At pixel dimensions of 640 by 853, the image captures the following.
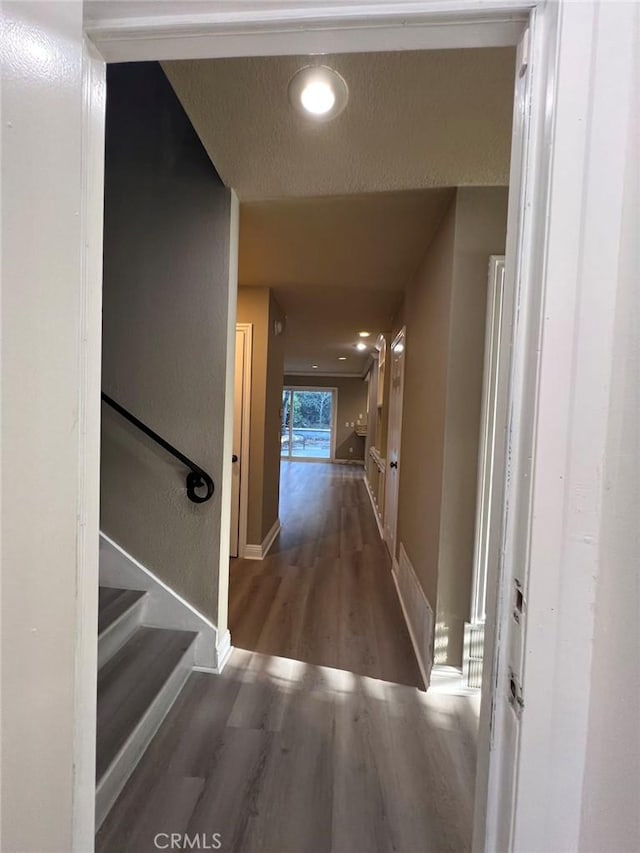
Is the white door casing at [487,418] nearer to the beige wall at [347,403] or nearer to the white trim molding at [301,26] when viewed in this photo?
the white trim molding at [301,26]

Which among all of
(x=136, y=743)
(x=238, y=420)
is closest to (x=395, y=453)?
(x=238, y=420)

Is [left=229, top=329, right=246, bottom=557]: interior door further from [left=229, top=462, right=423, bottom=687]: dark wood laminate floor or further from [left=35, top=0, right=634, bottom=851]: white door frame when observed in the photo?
[left=35, top=0, right=634, bottom=851]: white door frame

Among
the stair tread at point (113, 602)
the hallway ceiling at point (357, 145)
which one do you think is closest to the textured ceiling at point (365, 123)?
the hallway ceiling at point (357, 145)

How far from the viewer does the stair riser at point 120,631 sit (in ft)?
5.45

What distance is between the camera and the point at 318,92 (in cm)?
121

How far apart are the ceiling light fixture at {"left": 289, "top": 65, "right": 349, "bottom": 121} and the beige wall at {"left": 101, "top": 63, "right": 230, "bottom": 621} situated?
0.71 meters

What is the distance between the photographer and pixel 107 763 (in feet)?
4.13

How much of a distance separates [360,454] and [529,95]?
9719mm

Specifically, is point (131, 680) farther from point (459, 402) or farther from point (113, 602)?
point (459, 402)

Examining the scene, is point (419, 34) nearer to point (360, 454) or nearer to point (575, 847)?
point (575, 847)

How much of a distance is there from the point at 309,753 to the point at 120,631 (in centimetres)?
101

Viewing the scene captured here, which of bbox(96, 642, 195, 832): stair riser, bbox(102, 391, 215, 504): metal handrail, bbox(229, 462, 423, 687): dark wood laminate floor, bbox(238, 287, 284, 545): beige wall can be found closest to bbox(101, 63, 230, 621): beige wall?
bbox(102, 391, 215, 504): metal handrail

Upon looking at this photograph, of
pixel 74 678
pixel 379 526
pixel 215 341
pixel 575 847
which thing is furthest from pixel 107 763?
pixel 379 526

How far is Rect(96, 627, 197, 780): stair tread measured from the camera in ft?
4.44
